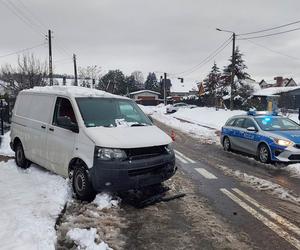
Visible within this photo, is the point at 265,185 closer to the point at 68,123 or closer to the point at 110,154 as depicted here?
the point at 110,154

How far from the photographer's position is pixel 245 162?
11.8m

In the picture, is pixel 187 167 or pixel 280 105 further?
pixel 280 105

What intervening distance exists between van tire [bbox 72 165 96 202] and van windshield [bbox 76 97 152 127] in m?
0.86

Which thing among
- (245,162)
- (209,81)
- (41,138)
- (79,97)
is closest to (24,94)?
(41,138)

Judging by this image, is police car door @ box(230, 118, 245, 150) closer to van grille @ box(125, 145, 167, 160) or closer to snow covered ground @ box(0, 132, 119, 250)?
van grille @ box(125, 145, 167, 160)

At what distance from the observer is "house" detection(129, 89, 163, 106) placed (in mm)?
104812

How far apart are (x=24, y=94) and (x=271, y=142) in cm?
695

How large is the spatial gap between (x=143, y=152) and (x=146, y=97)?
101m

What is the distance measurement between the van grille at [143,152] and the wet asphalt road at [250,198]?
1.32 m

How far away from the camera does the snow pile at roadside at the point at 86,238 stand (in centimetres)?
485

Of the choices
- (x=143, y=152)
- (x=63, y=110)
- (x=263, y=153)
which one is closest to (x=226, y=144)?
(x=263, y=153)

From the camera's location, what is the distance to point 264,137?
1193cm

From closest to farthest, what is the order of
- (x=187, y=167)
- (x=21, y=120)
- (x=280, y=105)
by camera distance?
(x=21, y=120) → (x=187, y=167) → (x=280, y=105)

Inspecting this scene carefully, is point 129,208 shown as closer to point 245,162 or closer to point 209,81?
point 245,162
